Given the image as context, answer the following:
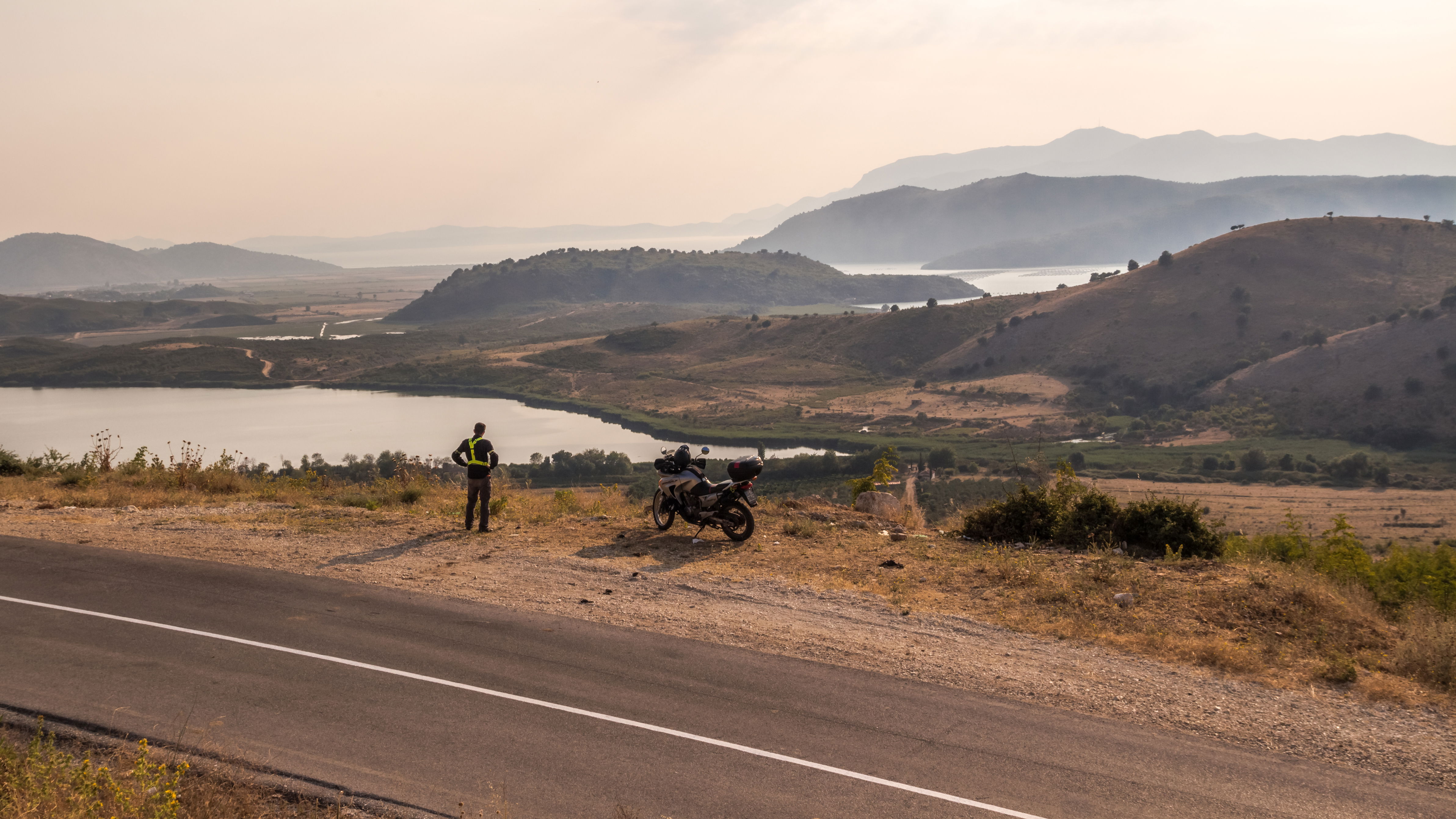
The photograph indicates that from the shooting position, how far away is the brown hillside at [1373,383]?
286 ft

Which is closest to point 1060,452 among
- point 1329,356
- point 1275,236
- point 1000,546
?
point 1329,356

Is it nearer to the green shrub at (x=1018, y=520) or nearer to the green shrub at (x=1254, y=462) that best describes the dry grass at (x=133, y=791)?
the green shrub at (x=1018, y=520)

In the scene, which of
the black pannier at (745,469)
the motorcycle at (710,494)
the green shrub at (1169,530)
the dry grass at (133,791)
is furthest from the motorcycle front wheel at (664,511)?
the dry grass at (133,791)

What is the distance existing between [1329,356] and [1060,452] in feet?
136

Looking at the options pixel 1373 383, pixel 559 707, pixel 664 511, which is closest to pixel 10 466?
pixel 664 511

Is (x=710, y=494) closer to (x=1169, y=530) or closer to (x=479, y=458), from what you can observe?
(x=479, y=458)

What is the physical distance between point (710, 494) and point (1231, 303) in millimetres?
128500

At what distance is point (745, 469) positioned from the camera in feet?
46.4

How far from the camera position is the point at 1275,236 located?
129 meters

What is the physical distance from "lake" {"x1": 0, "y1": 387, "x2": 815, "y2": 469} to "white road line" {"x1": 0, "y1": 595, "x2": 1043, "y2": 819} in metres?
69.3

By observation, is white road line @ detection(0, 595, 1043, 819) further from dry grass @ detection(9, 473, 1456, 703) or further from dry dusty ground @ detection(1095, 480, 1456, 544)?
dry dusty ground @ detection(1095, 480, 1456, 544)

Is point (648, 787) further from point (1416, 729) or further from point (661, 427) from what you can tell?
point (661, 427)

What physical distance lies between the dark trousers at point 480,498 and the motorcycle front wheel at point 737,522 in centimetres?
431

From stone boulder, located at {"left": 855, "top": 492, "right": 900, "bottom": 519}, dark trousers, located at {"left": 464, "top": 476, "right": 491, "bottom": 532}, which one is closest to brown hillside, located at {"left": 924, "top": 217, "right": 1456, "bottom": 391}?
stone boulder, located at {"left": 855, "top": 492, "right": 900, "bottom": 519}
